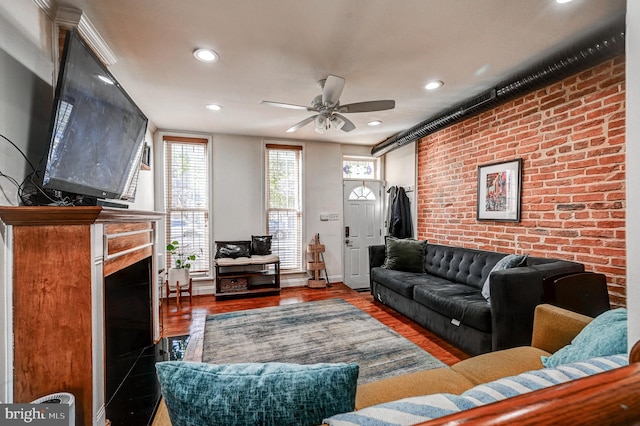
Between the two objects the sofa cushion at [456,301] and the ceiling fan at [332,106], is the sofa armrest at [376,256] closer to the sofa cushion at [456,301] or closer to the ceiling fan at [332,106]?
the sofa cushion at [456,301]

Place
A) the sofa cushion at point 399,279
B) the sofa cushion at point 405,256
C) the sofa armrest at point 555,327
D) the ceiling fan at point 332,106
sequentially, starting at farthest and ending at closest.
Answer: the sofa cushion at point 405,256
the sofa cushion at point 399,279
the ceiling fan at point 332,106
the sofa armrest at point 555,327

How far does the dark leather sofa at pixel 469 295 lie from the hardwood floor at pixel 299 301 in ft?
0.30

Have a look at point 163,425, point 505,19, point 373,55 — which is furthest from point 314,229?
point 163,425

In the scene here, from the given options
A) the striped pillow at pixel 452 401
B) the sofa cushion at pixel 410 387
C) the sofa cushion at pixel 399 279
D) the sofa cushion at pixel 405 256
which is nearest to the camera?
the striped pillow at pixel 452 401

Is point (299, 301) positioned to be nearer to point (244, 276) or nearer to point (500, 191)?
point (244, 276)

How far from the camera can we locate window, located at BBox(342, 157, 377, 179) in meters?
5.43

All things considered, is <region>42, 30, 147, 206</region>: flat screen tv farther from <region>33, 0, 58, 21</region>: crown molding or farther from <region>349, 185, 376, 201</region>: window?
<region>349, 185, 376, 201</region>: window

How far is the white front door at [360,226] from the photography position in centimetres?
527

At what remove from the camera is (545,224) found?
2.67 metres

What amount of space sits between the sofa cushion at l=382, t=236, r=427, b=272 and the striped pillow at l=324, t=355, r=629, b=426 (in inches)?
111

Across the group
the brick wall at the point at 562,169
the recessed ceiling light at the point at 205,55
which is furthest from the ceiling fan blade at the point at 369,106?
the brick wall at the point at 562,169

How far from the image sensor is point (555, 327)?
1.63m

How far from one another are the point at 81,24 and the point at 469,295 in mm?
3667

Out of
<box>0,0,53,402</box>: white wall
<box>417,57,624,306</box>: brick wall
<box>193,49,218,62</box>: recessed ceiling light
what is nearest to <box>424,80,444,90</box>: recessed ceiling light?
<box>417,57,624,306</box>: brick wall
